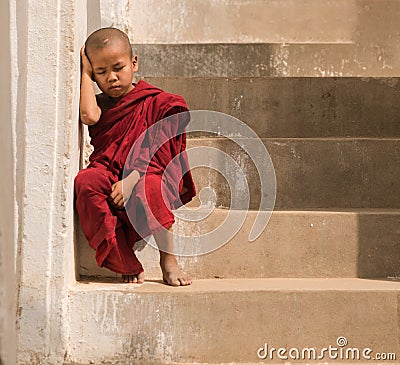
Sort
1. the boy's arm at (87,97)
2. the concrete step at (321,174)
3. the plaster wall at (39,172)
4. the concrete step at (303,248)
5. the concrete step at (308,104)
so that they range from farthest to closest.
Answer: the concrete step at (308,104) < the concrete step at (321,174) < the concrete step at (303,248) < the boy's arm at (87,97) < the plaster wall at (39,172)

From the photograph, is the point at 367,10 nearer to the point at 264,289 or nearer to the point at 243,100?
the point at 243,100

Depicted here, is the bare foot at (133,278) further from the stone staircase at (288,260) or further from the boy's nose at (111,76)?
the boy's nose at (111,76)

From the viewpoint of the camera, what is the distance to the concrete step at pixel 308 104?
12.5ft

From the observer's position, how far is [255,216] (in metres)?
3.13

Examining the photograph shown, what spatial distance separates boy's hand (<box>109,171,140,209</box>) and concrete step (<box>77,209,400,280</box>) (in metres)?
0.27

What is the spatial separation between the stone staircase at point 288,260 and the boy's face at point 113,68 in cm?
54

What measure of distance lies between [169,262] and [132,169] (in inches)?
15.3

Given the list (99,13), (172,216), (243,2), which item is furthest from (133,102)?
(243,2)

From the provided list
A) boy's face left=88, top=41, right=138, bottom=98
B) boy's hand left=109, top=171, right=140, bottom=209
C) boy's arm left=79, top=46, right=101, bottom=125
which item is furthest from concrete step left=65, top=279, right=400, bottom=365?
boy's face left=88, top=41, right=138, bottom=98

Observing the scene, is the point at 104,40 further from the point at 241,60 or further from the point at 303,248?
the point at 241,60

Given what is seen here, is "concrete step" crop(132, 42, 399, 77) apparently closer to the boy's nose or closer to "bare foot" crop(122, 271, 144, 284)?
the boy's nose

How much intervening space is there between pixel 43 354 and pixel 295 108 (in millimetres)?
1830

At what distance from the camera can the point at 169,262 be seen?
2.94 m

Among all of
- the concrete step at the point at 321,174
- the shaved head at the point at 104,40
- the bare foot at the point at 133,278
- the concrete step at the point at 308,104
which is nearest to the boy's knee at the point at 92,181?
the bare foot at the point at 133,278
